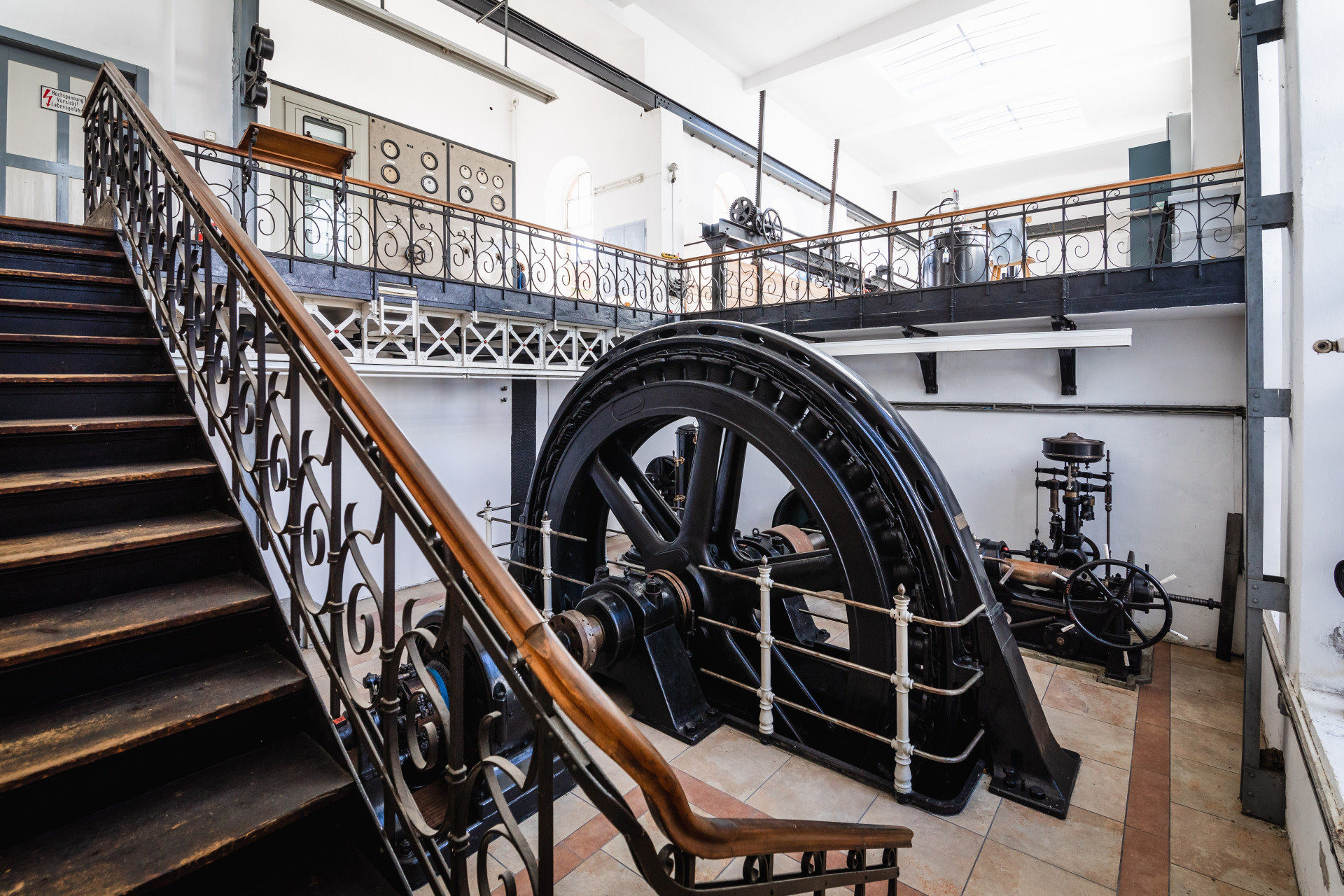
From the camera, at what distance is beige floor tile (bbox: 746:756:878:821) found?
2.54m

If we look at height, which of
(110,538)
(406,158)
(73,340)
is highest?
(406,158)

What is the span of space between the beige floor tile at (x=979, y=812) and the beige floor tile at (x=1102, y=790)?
0.37 meters

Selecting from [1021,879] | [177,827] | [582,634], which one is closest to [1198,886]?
[1021,879]

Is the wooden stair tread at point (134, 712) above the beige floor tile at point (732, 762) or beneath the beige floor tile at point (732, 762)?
above

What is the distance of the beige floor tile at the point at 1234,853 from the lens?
227 centimetres

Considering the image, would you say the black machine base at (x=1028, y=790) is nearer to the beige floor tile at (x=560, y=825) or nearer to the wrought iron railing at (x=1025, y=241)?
the beige floor tile at (x=560, y=825)

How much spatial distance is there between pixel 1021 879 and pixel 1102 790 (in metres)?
0.91

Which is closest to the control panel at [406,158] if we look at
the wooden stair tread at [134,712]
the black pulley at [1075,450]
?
the black pulley at [1075,450]

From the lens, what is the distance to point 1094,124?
42.4ft

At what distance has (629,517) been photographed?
11.7ft

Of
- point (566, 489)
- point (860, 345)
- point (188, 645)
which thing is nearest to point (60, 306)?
point (188, 645)

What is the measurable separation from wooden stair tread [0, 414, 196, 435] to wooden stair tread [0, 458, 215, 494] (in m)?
0.11

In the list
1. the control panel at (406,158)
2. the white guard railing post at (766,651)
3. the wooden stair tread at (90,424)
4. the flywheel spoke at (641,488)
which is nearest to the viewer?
the wooden stair tread at (90,424)

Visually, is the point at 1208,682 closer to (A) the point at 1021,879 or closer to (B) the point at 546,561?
(A) the point at 1021,879
